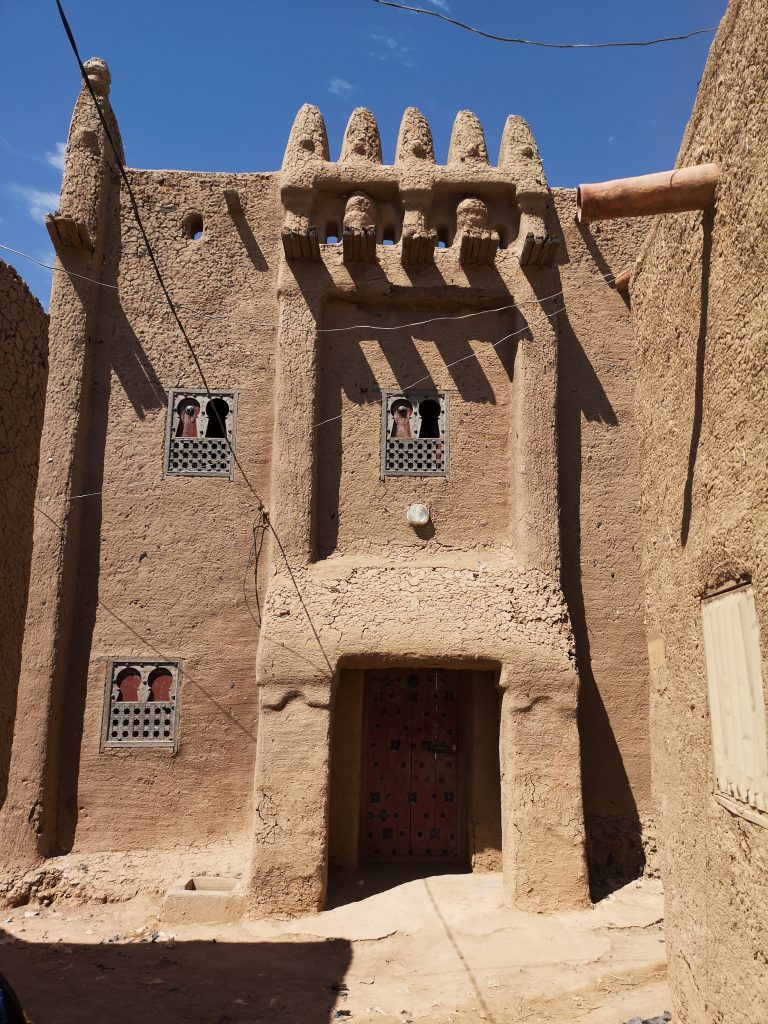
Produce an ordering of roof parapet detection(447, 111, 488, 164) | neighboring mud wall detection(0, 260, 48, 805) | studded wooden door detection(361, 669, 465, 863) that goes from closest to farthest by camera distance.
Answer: neighboring mud wall detection(0, 260, 48, 805), studded wooden door detection(361, 669, 465, 863), roof parapet detection(447, 111, 488, 164)

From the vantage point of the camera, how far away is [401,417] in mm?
8188

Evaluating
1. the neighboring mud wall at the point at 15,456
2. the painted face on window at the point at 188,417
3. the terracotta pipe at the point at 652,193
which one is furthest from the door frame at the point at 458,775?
the terracotta pipe at the point at 652,193

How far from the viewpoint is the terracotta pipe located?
358 cm

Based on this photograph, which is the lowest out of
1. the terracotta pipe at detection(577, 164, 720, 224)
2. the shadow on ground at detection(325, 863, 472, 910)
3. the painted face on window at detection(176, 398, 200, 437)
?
the shadow on ground at detection(325, 863, 472, 910)

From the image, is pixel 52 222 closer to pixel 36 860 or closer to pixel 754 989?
pixel 36 860

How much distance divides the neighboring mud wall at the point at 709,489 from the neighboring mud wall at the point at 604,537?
336cm

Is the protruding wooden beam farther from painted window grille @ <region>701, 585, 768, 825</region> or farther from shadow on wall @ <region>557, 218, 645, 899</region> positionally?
painted window grille @ <region>701, 585, 768, 825</region>

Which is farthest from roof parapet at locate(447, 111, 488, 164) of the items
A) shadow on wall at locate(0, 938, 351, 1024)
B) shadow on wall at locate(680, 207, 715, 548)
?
shadow on wall at locate(0, 938, 351, 1024)

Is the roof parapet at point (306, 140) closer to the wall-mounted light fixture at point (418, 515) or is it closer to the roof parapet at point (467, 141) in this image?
the roof parapet at point (467, 141)

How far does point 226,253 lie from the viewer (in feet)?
27.9

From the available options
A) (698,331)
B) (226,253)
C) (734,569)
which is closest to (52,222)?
(226,253)

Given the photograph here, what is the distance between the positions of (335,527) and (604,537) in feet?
9.28

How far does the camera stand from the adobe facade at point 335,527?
23.4 feet

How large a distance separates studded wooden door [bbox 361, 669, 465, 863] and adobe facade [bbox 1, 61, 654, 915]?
29 millimetres
